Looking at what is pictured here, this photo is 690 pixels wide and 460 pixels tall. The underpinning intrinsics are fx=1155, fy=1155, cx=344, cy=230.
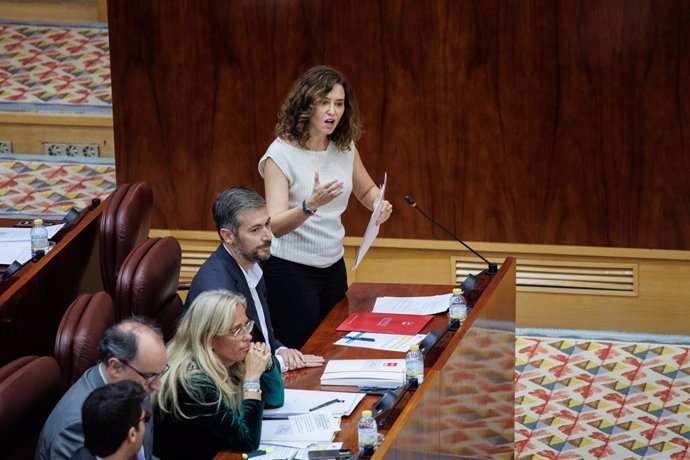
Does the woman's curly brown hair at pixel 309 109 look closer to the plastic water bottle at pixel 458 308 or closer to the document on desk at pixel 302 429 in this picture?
the plastic water bottle at pixel 458 308

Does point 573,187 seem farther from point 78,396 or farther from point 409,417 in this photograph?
point 78,396

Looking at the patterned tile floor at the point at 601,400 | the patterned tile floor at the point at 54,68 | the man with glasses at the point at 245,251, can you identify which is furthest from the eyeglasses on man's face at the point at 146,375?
the patterned tile floor at the point at 54,68

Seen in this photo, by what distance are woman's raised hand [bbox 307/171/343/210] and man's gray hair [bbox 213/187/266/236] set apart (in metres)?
0.23

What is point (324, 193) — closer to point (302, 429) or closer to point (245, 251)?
point (245, 251)

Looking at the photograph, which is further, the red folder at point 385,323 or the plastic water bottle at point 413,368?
the red folder at point 385,323

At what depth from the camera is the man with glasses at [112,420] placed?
7.21 ft

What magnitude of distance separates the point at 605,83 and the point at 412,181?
915 mm

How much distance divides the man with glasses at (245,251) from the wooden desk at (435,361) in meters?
0.07

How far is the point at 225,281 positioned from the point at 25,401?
2.53 ft

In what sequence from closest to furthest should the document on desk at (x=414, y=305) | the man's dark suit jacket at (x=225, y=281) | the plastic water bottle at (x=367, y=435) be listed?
1. the plastic water bottle at (x=367, y=435)
2. the man's dark suit jacket at (x=225, y=281)
3. the document on desk at (x=414, y=305)

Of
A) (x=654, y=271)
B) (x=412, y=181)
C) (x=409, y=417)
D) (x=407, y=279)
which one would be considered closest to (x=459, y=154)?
(x=412, y=181)

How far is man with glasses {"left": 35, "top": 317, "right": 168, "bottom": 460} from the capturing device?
2416 millimetres

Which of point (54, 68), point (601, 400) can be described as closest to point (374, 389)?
point (601, 400)

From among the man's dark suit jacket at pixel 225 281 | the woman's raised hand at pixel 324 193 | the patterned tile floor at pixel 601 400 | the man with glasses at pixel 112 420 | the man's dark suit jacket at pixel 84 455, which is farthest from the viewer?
the patterned tile floor at pixel 601 400
